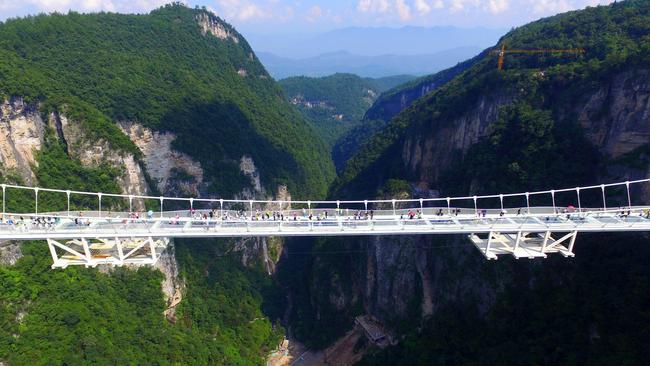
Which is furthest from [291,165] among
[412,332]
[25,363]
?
[25,363]

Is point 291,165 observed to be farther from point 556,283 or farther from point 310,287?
point 556,283

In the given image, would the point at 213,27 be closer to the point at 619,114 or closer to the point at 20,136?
the point at 20,136

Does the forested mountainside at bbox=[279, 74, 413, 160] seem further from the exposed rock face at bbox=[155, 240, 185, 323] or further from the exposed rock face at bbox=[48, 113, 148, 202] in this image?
the exposed rock face at bbox=[155, 240, 185, 323]

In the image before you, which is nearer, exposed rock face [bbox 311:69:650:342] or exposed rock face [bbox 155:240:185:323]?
exposed rock face [bbox 311:69:650:342]

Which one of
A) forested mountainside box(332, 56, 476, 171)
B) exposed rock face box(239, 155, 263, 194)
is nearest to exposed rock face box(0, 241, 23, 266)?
exposed rock face box(239, 155, 263, 194)

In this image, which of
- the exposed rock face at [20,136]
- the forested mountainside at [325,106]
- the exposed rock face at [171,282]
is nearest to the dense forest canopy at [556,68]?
the exposed rock face at [171,282]

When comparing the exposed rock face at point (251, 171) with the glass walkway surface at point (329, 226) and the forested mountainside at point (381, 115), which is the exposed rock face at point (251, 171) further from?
the forested mountainside at point (381, 115)
